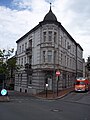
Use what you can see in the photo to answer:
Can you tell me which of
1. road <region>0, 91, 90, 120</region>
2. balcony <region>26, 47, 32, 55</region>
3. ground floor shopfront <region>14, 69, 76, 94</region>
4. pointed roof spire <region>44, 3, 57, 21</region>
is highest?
pointed roof spire <region>44, 3, 57, 21</region>

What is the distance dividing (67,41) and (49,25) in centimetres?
963

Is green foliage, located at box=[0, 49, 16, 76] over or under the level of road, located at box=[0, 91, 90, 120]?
over

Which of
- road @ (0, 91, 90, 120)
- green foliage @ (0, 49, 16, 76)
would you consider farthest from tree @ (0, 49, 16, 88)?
→ road @ (0, 91, 90, 120)

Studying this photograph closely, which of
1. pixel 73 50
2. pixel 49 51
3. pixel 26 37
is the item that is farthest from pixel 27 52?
pixel 73 50

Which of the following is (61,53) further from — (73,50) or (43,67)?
(73,50)

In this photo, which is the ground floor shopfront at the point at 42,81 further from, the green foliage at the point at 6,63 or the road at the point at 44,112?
the road at the point at 44,112

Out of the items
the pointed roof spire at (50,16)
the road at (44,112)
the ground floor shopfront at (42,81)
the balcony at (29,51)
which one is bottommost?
the road at (44,112)

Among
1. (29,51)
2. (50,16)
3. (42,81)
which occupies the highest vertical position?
(50,16)

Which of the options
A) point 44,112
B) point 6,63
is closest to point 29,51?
point 6,63

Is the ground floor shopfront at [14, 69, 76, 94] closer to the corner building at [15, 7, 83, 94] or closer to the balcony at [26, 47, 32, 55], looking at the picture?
the corner building at [15, 7, 83, 94]

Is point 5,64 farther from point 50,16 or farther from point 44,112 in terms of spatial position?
point 44,112

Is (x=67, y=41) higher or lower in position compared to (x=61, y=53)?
higher

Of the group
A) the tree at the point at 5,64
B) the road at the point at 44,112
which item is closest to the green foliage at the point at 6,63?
the tree at the point at 5,64

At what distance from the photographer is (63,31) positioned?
43906mm
